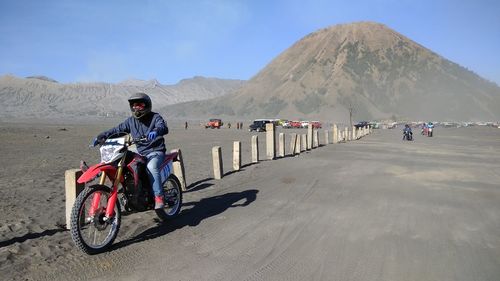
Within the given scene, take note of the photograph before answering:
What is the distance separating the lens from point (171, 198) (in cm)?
711

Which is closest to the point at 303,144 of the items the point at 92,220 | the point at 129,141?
the point at 129,141

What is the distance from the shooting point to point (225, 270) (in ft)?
16.0

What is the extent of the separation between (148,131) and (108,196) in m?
1.31

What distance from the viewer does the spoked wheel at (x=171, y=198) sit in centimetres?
700

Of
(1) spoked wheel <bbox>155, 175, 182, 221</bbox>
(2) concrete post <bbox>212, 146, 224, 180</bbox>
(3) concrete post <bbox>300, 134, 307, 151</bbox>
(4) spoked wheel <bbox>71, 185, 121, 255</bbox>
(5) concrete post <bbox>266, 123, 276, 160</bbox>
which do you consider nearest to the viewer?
(4) spoked wheel <bbox>71, 185, 121, 255</bbox>

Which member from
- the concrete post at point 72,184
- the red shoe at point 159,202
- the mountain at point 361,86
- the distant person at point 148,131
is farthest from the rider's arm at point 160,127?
the mountain at point 361,86

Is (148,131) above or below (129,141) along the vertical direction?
above

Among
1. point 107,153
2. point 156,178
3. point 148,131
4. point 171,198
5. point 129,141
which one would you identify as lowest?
point 171,198

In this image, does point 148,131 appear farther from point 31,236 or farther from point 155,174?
point 31,236

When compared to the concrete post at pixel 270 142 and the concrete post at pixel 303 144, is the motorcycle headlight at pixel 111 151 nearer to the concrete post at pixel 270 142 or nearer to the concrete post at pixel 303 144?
the concrete post at pixel 270 142

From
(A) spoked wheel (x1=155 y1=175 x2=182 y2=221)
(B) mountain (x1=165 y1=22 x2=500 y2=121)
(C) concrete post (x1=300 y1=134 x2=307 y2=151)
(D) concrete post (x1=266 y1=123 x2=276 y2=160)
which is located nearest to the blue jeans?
(A) spoked wheel (x1=155 y1=175 x2=182 y2=221)

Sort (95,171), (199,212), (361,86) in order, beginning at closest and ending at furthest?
(95,171)
(199,212)
(361,86)

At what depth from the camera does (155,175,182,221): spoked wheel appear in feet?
23.0

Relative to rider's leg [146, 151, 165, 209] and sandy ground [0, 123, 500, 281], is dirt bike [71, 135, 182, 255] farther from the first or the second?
sandy ground [0, 123, 500, 281]
